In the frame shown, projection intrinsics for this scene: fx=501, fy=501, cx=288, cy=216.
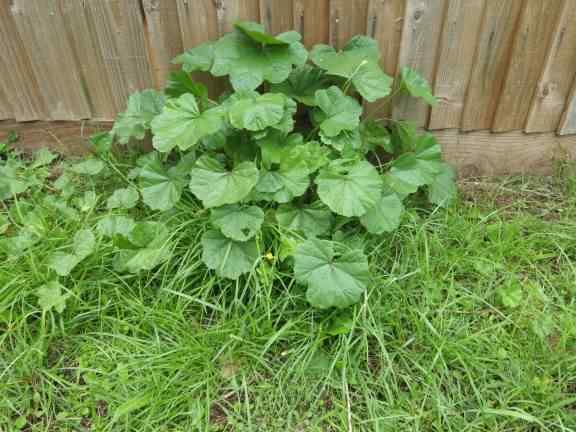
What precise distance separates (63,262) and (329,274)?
0.93 meters

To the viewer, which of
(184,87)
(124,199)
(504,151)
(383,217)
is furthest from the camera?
(504,151)

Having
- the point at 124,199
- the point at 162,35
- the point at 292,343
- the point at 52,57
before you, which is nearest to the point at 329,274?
the point at 292,343

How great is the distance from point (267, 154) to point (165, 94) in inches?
20.6

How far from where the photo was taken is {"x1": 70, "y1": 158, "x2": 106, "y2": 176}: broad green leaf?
2180 millimetres

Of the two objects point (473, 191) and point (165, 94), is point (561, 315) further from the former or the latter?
point (165, 94)

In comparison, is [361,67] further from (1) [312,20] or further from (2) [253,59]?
(2) [253,59]

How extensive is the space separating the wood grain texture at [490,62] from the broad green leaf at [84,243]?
163 centimetres

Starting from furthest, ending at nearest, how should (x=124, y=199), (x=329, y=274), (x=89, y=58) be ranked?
1. (x=89, y=58)
2. (x=124, y=199)
3. (x=329, y=274)

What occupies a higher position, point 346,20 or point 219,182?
point 346,20

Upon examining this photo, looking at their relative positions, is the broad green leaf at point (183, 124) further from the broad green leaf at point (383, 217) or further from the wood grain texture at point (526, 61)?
the wood grain texture at point (526, 61)

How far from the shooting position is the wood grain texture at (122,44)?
6.52ft

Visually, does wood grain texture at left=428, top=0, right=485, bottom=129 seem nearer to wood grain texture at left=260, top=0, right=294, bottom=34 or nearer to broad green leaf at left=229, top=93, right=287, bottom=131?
wood grain texture at left=260, top=0, right=294, bottom=34

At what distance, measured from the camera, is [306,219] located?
1842 mm

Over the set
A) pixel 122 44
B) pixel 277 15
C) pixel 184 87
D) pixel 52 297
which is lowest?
pixel 52 297
